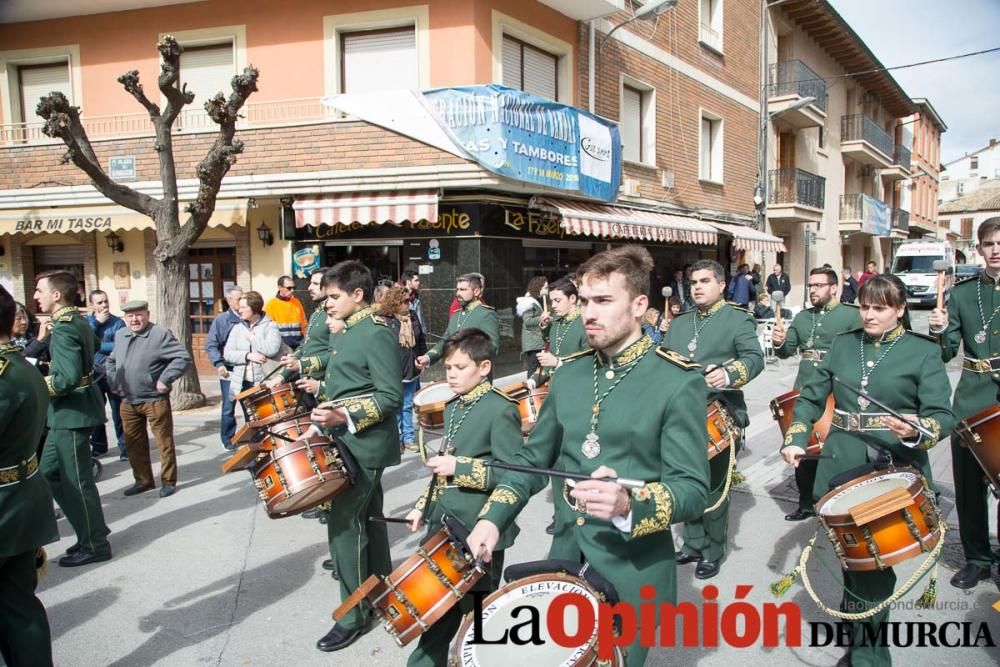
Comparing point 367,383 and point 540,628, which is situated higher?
point 367,383

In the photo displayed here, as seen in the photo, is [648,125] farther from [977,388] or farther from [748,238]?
[977,388]

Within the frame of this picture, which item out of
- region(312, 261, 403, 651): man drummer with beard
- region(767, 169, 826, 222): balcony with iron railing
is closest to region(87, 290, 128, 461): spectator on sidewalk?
region(312, 261, 403, 651): man drummer with beard

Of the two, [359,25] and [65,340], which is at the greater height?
[359,25]

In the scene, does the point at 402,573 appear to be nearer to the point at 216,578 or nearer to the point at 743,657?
the point at 743,657

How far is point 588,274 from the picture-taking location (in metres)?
2.49

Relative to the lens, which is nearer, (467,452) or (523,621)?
(523,621)

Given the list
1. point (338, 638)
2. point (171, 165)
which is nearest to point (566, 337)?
point (338, 638)

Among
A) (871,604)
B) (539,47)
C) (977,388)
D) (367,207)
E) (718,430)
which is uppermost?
(539,47)

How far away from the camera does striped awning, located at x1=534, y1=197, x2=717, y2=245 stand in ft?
40.8

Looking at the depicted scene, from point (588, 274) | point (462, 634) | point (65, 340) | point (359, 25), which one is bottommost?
point (462, 634)

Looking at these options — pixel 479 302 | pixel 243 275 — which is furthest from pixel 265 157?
pixel 479 302

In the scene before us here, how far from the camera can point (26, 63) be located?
554 inches

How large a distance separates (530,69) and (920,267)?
77.2 feet

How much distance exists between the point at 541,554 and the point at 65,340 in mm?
3701
